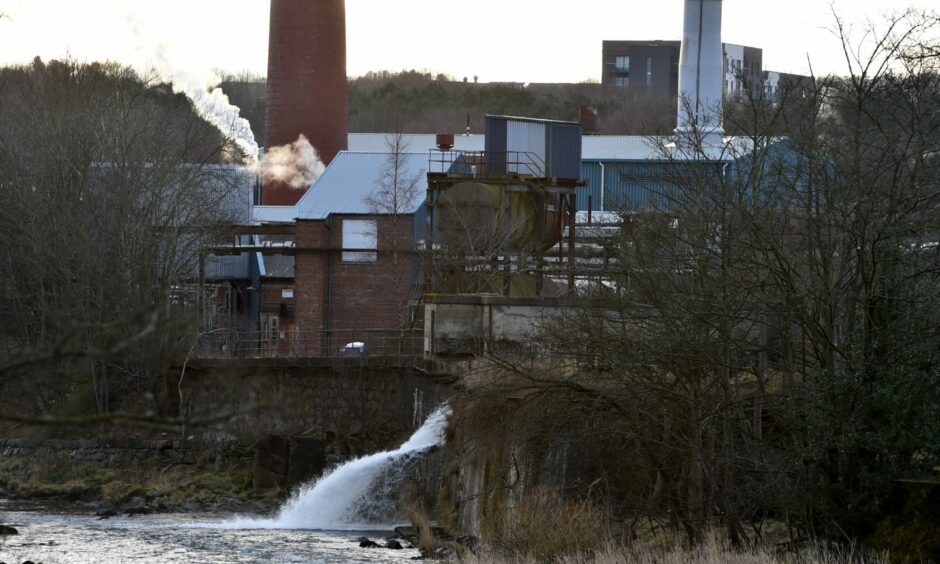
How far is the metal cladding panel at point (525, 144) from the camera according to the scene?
3484 centimetres

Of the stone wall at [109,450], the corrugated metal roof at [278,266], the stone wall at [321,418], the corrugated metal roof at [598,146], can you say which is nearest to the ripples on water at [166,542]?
the stone wall at [321,418]

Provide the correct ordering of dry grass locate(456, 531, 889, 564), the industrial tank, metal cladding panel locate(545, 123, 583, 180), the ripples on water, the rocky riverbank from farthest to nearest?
metal cladding panel locate(545, 123, 583, 180) → the industrial tank → the rocky riverbank → the ripples on water → dry grass locate(456, 531, 889, 564)

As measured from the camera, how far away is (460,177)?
110ft

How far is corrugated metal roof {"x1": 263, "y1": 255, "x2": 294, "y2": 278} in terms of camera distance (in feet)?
154

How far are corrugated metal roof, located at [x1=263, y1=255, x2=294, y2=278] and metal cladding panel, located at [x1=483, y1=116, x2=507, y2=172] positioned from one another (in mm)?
13695

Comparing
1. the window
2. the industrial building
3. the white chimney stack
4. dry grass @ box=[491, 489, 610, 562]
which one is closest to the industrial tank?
the industrial building

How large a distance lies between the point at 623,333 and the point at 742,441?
187cm

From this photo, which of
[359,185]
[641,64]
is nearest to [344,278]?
[359,185]

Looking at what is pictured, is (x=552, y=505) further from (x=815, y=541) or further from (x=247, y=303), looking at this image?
(x=247, y=303)

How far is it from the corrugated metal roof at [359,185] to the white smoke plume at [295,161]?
19.6 feet

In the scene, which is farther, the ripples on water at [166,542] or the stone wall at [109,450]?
the stone wall at [109,450]

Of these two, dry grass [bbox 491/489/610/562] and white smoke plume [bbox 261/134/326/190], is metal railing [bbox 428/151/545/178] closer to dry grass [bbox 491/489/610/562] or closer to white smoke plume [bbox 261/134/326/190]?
white smoke plume [bbox 261/134/326/190]

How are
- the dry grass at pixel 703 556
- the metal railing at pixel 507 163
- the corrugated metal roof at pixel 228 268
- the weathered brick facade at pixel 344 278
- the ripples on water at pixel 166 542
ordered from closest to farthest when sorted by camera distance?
the dry grass at pixel 703 556 < the ripples on water at pixel 166 542 < the metal railing at pixel 507 163 < the weathered brick facade at pixel 344 278 < the corrugated metal roof at pixel 228 268

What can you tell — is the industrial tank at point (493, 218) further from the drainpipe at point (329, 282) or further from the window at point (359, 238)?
the drainpipe at point (329, 282)
